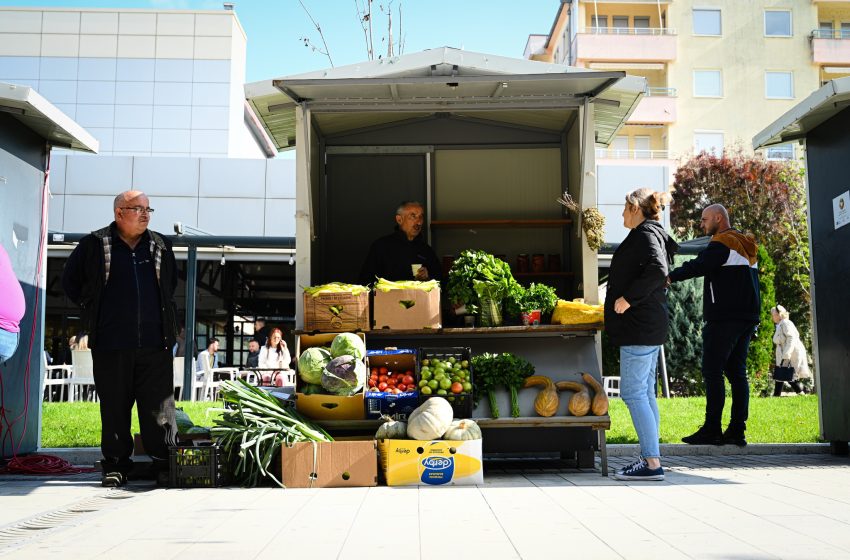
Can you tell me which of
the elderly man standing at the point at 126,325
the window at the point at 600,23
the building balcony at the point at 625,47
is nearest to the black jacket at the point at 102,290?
the elderly man standing at the point at 126,325

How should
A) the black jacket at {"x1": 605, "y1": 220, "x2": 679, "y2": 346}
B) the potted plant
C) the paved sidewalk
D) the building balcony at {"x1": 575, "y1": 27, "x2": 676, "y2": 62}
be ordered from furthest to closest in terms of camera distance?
the building balcony at {"x1": 575, "y1": 27, "x2": 676, "y2": 62} → the potted plant → the black jacket at {"x1": 605, "y1": 220, "x2": 679, "y2": 346} → the paved sidewalk

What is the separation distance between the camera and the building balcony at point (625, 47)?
39.7 meters

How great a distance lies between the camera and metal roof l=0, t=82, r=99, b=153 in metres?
6.88

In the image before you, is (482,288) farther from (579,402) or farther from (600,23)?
(600,23)

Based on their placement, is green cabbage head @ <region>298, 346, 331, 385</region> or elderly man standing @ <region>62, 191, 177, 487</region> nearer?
elderly man standing @ <region>62, 191, 177, 487</region>

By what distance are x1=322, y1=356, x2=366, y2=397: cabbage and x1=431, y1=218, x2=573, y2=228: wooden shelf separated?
8.62 feet

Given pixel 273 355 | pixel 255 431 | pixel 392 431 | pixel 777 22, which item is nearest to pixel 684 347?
pixel 273 355

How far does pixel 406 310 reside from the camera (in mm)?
6941

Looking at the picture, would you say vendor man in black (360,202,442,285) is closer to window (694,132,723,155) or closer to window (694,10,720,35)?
window (694,132,723,155)

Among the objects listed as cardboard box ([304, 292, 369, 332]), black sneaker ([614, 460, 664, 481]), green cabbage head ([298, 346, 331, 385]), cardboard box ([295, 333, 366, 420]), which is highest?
cardboard box ([304, 292, 369, 332])

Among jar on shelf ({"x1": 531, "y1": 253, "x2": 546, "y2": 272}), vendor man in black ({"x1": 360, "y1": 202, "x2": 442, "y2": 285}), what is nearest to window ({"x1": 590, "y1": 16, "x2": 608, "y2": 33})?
jar on shelf ({"x1": 531, "y1": 253, "x2": 546, "y2": 272})

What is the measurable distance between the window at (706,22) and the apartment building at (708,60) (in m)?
0.05

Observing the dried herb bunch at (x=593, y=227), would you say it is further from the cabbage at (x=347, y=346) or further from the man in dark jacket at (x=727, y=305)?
the cabbage at (x=347, y=346)

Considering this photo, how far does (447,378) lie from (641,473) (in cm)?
156
